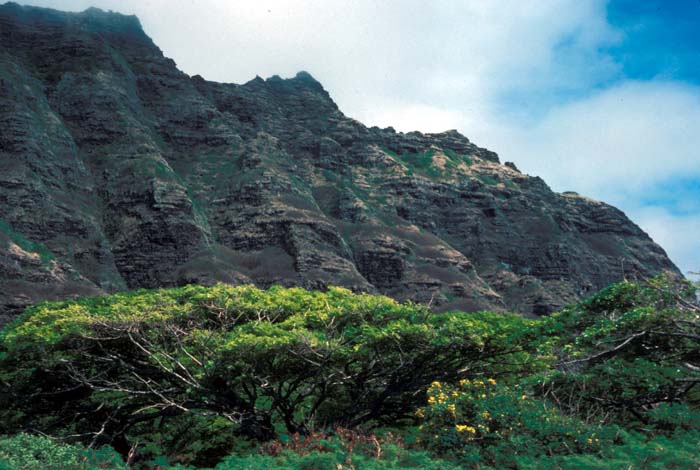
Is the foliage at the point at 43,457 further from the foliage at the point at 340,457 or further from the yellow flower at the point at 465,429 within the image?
the yellow flower at the point at 465,429

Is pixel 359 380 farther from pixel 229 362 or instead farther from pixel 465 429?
pixel 465 429

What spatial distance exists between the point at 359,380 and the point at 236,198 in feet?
283

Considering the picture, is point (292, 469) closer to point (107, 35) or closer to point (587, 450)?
point (587, 450)

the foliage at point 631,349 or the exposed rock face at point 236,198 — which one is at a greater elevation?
the exposed rock face at point 236,198

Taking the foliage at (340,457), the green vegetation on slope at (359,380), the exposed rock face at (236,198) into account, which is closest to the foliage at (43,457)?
the green vegetation on slope at (359,380)

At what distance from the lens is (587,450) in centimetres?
1290

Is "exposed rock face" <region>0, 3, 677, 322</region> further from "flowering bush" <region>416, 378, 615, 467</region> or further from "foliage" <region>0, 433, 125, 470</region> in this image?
"flowering bush" <region>416, 378, 615, 467</region>

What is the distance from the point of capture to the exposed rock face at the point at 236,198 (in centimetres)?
8225

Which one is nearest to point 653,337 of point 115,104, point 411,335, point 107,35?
point 411,335

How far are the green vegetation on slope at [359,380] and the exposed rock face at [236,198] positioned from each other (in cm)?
4722

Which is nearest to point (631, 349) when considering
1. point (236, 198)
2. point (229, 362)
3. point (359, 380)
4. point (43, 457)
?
point (359, 380)

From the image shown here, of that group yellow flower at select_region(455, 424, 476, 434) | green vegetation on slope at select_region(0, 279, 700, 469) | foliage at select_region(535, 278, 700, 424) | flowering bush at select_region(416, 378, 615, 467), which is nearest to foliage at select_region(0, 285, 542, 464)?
green vegetation on slope at select_region(0, 279, 700, 469)

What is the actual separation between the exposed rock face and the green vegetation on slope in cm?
4722

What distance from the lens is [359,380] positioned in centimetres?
1988
